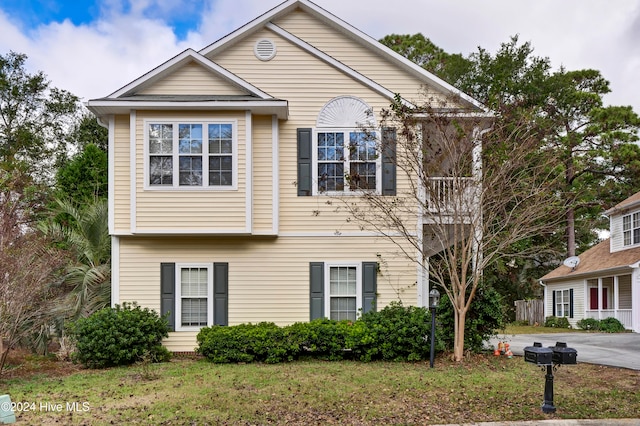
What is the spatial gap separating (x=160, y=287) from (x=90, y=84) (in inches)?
770

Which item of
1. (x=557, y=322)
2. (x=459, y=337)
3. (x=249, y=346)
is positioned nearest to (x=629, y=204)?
(x=557, y=322)

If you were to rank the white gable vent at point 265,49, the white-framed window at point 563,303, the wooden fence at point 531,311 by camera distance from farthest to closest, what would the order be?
the wooden fence at point 531,311 < the white-framed window at point 563,303 < the white gable vent at point 265,49

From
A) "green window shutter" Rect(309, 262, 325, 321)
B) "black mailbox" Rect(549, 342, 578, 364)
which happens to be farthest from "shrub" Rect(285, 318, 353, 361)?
"black mailbox" Rect(549, 342, 578, 364)

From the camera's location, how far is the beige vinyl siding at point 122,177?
530 inches

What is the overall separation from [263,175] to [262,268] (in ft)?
7.28

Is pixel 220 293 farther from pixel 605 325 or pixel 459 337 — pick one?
pixel 605 325

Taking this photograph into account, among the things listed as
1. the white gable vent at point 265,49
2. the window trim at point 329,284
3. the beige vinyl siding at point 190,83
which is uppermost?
the white gable vent at point 265,49

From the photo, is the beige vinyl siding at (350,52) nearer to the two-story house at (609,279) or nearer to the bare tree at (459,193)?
the bare tree at (459,193)

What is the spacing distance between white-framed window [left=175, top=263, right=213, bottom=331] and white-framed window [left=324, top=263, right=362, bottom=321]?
2.80m

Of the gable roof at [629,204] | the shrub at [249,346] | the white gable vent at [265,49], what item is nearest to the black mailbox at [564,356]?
the shrub at [249,346]

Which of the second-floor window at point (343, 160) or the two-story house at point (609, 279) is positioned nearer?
the second-floor window at point (343, 160)

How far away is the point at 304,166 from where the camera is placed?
13914 millimetres

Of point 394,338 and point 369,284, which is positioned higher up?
point 369,284

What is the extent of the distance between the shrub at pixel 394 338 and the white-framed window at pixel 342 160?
3.30 metres
